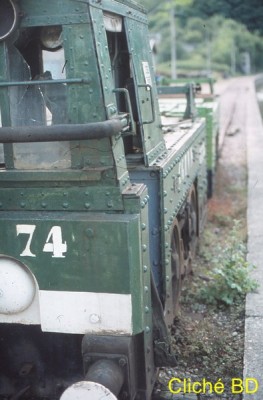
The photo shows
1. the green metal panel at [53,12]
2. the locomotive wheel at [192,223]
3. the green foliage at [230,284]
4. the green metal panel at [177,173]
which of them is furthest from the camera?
the locomotive wheel at [192,223]

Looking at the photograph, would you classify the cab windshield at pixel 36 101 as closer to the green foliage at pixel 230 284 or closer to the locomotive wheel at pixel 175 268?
the locomotive wheel at pixel 175 268

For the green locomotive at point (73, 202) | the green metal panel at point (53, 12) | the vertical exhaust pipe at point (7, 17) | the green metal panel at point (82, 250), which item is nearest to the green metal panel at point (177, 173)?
the green locomotive at point (73, 202)

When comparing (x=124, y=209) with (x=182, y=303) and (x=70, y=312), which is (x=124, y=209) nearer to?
(x=70, y=312)

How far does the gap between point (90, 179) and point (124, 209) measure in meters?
0.26

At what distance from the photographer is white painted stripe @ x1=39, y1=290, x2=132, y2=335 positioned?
3.30 metres

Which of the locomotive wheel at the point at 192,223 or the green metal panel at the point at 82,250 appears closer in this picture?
the green metal panel at the point at 82,250

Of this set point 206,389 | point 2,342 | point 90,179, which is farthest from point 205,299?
point 90,179

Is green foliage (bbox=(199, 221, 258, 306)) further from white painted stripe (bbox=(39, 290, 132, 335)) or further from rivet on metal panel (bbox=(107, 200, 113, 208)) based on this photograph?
rivet on metal panel (bbox=(107, 200, 113, 208))

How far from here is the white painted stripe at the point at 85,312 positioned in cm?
330

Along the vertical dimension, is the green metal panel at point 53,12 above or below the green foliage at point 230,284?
above

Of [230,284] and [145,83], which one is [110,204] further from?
[230,284]

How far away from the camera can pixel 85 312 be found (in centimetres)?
335

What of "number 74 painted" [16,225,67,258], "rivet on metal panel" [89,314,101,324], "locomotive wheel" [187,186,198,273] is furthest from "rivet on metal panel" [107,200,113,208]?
"locomotive wheel" [187,186,198,273]

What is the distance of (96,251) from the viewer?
10.7ft
